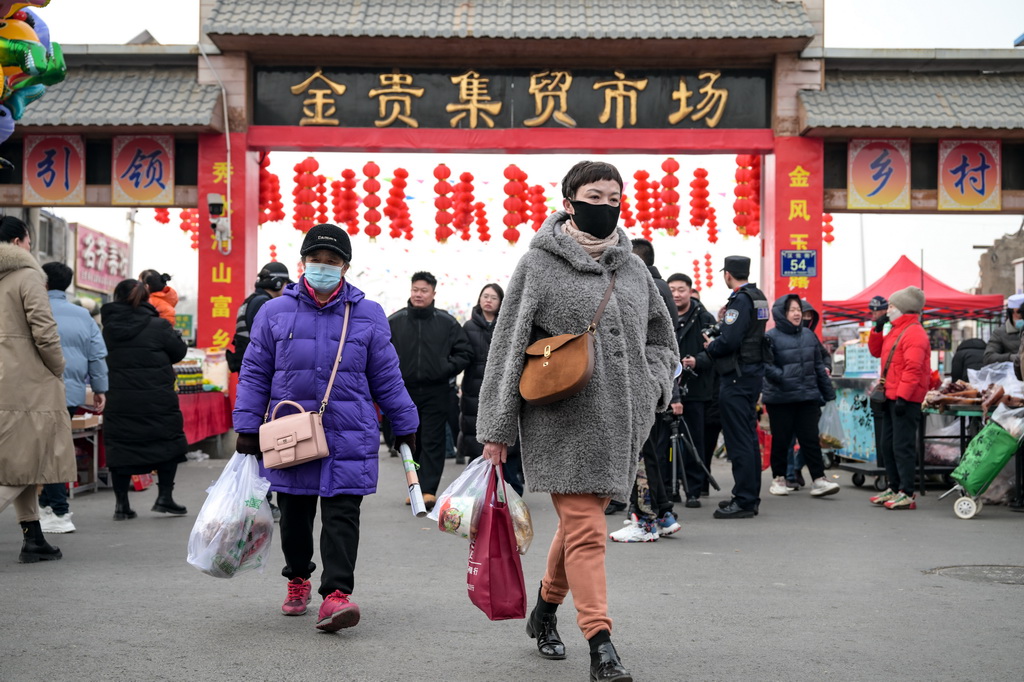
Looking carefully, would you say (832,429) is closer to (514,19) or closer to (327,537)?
(514,19)

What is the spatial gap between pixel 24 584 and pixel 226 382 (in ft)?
32.5

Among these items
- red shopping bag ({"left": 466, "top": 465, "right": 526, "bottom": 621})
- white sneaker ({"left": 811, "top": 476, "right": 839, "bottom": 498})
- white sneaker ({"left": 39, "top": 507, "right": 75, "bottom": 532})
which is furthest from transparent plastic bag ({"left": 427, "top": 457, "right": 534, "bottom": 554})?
white sneaker ({"left": 811, "top": 476, "right": 839, "bottom": 498})

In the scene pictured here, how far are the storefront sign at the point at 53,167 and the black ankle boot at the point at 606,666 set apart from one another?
1495 centimetres

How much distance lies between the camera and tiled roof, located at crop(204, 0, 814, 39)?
16.3 metres

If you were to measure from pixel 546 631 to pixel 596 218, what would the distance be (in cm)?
171

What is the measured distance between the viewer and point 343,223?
59.2 ft

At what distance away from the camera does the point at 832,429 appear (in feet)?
47.0

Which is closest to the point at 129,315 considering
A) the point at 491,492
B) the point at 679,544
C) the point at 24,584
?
the point at 24,584

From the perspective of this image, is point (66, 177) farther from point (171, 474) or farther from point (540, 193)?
point (171, 474)

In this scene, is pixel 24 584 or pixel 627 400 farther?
pixel 24 584

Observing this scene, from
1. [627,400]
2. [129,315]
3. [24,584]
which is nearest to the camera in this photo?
[627,400]

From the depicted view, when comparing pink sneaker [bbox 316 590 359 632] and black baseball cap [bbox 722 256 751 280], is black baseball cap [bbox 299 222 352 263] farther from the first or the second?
black baseball cap [bbox 722 256 751 280]

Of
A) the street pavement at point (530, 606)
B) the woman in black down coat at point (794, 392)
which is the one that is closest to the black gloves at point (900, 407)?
the woman in black down coat at point (794, 392)

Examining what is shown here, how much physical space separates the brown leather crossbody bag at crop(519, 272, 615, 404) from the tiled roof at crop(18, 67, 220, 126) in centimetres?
1286
